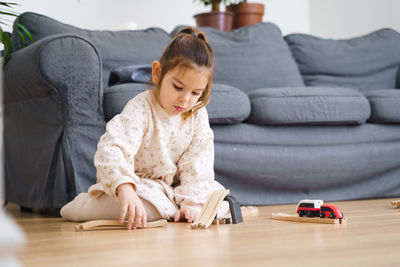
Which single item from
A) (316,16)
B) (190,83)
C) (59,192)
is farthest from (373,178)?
(316,16)

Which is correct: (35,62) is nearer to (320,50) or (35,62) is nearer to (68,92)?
(68,92)

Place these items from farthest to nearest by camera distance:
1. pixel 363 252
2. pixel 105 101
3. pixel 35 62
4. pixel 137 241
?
pixel 105 101 → pixel 35 62 → pixel 137 241 → pixel 363 252

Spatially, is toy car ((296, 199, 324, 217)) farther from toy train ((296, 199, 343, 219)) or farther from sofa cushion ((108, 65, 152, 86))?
sofa cushion ((108, 65, 152, 86))

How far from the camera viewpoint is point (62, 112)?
167 cm

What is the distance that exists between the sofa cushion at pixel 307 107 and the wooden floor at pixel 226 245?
679mm

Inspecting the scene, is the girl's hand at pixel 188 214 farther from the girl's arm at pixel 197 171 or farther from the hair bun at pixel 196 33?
the hair bun at pixel 196 33

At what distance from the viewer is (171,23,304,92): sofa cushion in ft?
8.29

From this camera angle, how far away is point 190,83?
145 centimetres

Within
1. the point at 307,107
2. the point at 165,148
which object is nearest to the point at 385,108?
the point at 307,107

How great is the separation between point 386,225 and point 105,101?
38.4 inches

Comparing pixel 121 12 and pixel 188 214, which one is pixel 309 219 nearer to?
pixel 188 214

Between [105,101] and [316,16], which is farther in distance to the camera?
[316,16]

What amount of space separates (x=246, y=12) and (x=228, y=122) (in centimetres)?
152

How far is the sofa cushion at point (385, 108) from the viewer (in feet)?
7.30
